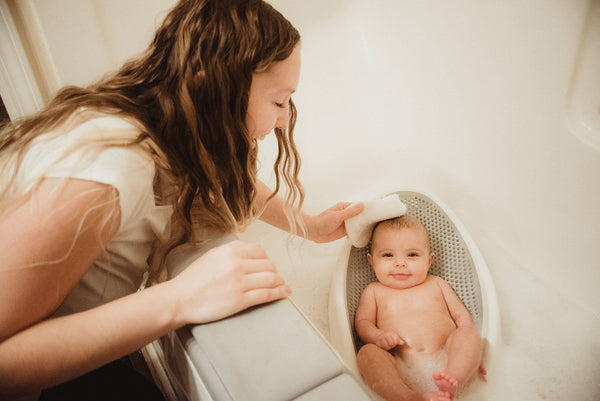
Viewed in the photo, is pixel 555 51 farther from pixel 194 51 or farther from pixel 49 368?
pixel 49 368

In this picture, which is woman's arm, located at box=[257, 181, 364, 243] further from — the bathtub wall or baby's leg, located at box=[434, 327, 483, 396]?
baby's leg, located at box=[434, 327, 483, 396]

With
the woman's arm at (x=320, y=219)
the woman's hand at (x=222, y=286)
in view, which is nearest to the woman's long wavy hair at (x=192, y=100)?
the woman's hand at (x=222, y=286)

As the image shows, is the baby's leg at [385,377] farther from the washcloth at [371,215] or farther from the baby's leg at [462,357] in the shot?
the washcloth at [371,215]

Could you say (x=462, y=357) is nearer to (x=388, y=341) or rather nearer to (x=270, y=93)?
(x=388, y=341)

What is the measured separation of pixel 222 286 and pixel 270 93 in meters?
0.30

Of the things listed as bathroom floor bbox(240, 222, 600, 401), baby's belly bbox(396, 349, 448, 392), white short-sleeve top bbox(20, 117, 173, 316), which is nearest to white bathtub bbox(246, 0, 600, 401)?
bathroom floor bbox(240, 222, 600, 401)

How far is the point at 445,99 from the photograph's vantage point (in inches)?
46.7

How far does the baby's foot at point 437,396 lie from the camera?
2.21ft

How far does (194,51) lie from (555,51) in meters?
0.78

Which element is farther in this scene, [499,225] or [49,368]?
[499,225]

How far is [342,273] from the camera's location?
0.91 meters

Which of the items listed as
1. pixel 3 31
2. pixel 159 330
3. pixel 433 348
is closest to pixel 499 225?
pixel 433 348

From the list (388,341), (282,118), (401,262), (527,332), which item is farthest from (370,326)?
(282,118)

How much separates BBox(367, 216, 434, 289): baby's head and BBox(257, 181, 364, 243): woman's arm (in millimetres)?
83
